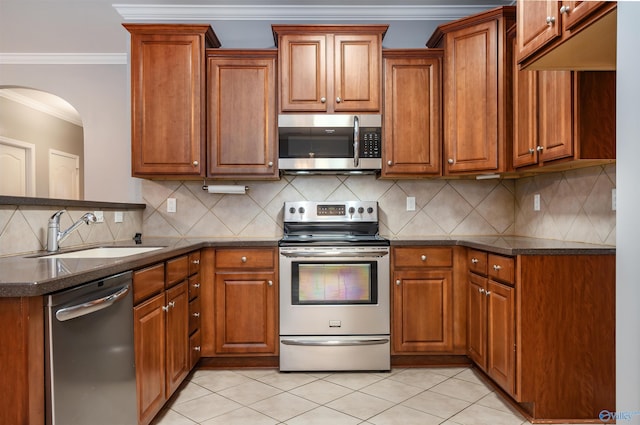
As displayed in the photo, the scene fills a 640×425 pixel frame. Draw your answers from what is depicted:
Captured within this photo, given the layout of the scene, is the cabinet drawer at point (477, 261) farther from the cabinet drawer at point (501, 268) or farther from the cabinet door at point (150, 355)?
the cabinet door at point (150, 355)

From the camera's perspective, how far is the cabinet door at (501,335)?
228 cm

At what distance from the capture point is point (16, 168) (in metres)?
5.67

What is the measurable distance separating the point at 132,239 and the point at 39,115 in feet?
14.2

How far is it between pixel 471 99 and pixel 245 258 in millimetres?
1956

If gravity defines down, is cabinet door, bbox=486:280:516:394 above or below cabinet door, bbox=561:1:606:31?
below

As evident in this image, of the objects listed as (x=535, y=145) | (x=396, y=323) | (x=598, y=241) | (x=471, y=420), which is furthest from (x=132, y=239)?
(x=598, y=241)

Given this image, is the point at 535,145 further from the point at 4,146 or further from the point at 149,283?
the point at 4,146

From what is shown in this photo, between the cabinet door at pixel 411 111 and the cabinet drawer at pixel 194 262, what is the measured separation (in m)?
1.51

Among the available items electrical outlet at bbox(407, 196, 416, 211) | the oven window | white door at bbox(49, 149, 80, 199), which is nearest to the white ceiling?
electrical outlet at bbox(407, 196, 416, 211)

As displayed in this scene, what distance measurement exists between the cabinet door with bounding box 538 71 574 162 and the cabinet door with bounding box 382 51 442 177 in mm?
802

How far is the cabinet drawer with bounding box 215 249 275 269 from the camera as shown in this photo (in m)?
2.94

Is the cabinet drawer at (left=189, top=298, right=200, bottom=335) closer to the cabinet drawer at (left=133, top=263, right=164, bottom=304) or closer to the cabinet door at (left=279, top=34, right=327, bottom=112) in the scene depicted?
the cabinet drawer at (left=133, top=263, right=164, bottom=304)

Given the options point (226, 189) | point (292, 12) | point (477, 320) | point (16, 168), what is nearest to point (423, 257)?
point (477, 320)

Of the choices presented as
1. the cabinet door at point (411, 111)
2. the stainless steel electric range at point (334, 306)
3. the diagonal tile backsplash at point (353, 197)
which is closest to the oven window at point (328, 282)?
the stainless steel electric range at point (334, 306)
